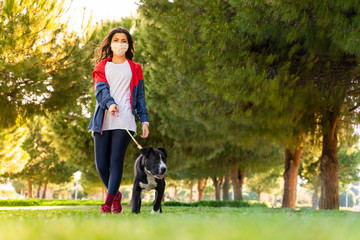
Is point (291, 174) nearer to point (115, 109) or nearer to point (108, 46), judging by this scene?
point (108, 46)

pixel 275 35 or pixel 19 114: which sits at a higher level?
pixel 275 35

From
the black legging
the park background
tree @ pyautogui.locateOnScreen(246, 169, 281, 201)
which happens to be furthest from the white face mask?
tree @ pyautogui.locateOnScreen(246, 169, 281, 201)

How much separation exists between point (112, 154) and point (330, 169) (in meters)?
9.28

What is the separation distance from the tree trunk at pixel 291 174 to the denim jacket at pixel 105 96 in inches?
518

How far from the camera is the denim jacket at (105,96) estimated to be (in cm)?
520

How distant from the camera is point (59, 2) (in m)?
10.5

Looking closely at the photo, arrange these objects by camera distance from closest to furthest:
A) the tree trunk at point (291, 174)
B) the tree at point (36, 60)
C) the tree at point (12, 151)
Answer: the tree at point (36, 60)
the tree trunk at point (291, 174)
the tree at point (12, 151)

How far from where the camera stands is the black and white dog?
4930 millimetres

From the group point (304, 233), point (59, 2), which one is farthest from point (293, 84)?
point (304, 233)

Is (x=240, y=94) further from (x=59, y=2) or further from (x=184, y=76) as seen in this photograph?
(x=59, y=2)

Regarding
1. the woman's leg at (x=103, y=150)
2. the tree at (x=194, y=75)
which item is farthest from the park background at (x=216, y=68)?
the woman's leg at (x=103, y=150)

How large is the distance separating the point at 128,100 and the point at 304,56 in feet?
16.8

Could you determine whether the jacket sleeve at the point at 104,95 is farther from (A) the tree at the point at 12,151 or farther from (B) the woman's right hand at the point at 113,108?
(A) the tree at the point at 12,151

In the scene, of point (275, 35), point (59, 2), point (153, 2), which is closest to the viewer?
point (275, 35)
